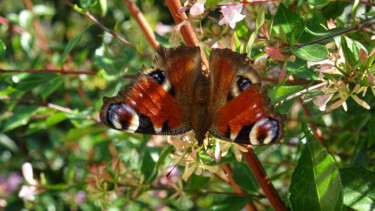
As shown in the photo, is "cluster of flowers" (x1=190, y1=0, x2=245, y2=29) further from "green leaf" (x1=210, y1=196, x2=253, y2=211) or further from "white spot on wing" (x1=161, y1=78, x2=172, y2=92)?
"green leaf" (x1=210, y1=196, x2=253, y2=211)

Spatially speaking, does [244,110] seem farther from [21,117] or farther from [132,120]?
[21,117]

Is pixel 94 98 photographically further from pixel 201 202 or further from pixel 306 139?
pixel 306 139

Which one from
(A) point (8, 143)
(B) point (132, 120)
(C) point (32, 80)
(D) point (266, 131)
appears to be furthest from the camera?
(A) point (8, 143)

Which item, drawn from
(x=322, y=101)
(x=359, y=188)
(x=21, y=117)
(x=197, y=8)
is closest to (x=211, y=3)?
(x=197, y=8)

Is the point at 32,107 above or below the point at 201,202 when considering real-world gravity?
above

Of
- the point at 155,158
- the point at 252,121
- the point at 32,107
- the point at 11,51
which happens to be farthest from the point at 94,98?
the point at 252,121

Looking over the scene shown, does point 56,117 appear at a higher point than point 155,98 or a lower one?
lower
